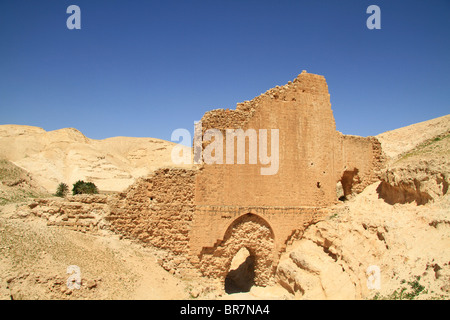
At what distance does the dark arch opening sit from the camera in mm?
14039

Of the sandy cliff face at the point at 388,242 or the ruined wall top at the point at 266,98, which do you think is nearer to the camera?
the sandy cliff face at the point at 388,242

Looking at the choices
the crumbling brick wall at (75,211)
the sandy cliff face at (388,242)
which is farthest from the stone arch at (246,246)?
the crumbling brick wall at (75,211)

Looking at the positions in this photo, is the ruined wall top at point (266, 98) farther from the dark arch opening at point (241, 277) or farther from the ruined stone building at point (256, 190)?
the dark arch opening at point (241, 277)

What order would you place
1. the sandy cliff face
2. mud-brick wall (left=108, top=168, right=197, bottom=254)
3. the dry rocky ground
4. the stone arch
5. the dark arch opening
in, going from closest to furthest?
the dry rocky ground
the sandy cliff face
mud-brick wall (left=108, top=168, right=197, bottom=254)
the stone arch
the dark arch opening

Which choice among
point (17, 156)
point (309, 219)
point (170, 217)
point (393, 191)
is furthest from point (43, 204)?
point (17, 156)

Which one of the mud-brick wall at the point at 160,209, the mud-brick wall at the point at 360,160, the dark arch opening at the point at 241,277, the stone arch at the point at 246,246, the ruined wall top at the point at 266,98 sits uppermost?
the ruined wall top at the point at 266,98

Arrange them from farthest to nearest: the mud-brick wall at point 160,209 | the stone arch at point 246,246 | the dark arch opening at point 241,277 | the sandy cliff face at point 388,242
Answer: the dark arch opening at point 241,277
the stone arch at point 246,246
the mud-brick wall at point 160,209
the sandy cliff face at point 388,242

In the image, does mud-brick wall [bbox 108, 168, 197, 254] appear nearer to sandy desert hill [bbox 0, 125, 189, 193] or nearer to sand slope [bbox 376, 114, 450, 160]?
sand slope [bbox 376, 114, 450, 160]

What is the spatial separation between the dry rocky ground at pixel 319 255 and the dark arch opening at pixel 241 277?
1.83 meters

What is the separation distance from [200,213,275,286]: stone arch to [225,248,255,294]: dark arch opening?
1297 mm

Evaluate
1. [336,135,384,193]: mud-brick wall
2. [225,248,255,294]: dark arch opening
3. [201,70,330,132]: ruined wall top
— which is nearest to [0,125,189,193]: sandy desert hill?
[225,248,255,294]: dark arch opening

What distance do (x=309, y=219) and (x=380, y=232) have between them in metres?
2.87

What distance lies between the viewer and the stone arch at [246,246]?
11969 millimetres

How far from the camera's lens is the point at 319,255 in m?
11.8
